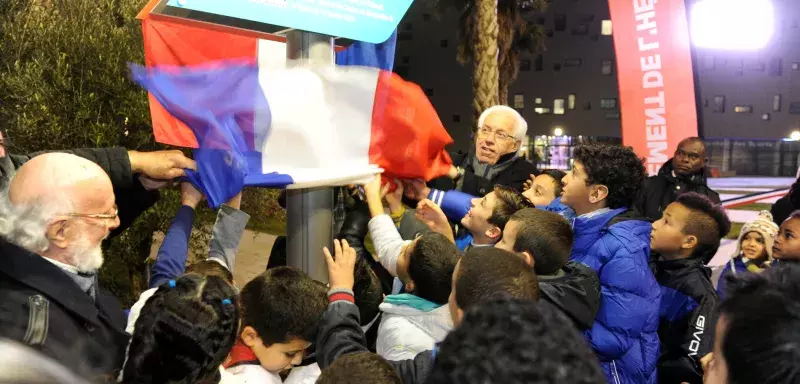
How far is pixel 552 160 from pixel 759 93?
14.2 metres

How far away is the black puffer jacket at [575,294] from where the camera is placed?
103 inches

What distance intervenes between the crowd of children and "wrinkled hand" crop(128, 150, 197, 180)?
0.22 metres

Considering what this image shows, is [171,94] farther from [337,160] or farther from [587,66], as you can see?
[587,66]

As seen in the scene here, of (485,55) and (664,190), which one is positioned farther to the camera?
(485,55)

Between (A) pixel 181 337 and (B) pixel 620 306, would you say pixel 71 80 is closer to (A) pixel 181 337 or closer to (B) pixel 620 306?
(A) pixel 181 337

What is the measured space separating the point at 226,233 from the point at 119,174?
1.68ft

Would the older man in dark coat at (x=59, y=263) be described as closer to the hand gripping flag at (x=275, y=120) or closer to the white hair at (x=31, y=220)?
the white hair at (x=31, y=220)

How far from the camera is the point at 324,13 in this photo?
273 centimetres

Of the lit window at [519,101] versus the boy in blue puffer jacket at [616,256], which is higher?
the lit window at [519,101]

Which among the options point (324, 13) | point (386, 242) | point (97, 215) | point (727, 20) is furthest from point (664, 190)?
point (727, 20)

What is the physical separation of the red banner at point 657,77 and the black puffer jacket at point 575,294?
4651 mm

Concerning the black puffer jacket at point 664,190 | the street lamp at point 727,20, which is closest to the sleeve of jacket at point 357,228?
the black puffer jacket at point 664,190

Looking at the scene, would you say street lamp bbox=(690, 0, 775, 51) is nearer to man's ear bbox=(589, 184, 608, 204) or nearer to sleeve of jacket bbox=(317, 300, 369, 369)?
man's ear bbox=(589, 184, 608, 204)

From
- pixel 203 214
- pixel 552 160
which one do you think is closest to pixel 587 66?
pixel 552 160
